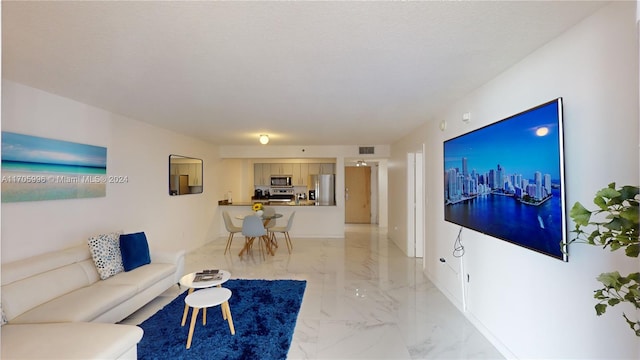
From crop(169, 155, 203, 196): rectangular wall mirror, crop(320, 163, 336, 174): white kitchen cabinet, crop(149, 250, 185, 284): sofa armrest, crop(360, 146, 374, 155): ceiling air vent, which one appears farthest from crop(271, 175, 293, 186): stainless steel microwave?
crop(149, 250, 185, 284): sofa armrest

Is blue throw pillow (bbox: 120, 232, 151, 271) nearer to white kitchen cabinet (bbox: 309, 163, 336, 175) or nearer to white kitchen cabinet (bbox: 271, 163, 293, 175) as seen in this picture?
white kitchen cabinet (bbox: 271, 163, 293, 175)

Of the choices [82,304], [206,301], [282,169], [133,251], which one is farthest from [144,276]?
[282,169]

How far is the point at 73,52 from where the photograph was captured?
6.97ft

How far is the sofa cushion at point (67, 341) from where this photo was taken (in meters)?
1.84

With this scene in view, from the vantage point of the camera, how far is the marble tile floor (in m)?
2.58

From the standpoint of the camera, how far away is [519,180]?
209cm

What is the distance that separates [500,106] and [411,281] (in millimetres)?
2652

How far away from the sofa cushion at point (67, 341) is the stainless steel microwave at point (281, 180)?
6.67m

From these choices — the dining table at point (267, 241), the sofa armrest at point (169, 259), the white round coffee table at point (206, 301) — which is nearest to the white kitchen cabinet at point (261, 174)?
the dining table at point (267, 241)

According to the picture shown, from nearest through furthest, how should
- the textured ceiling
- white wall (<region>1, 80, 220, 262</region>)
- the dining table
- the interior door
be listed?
the textured ceiling, white wall (<region>1, 80, 220, 262</region>), the dining table, the interior door

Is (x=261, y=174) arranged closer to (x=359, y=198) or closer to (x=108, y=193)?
(x=359, y=198)

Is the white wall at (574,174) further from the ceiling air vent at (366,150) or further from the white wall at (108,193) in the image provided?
the ceiling air vent at (366,150)

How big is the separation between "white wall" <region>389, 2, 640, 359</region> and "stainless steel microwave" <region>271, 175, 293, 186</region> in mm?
6393

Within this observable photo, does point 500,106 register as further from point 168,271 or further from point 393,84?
point 168,271
